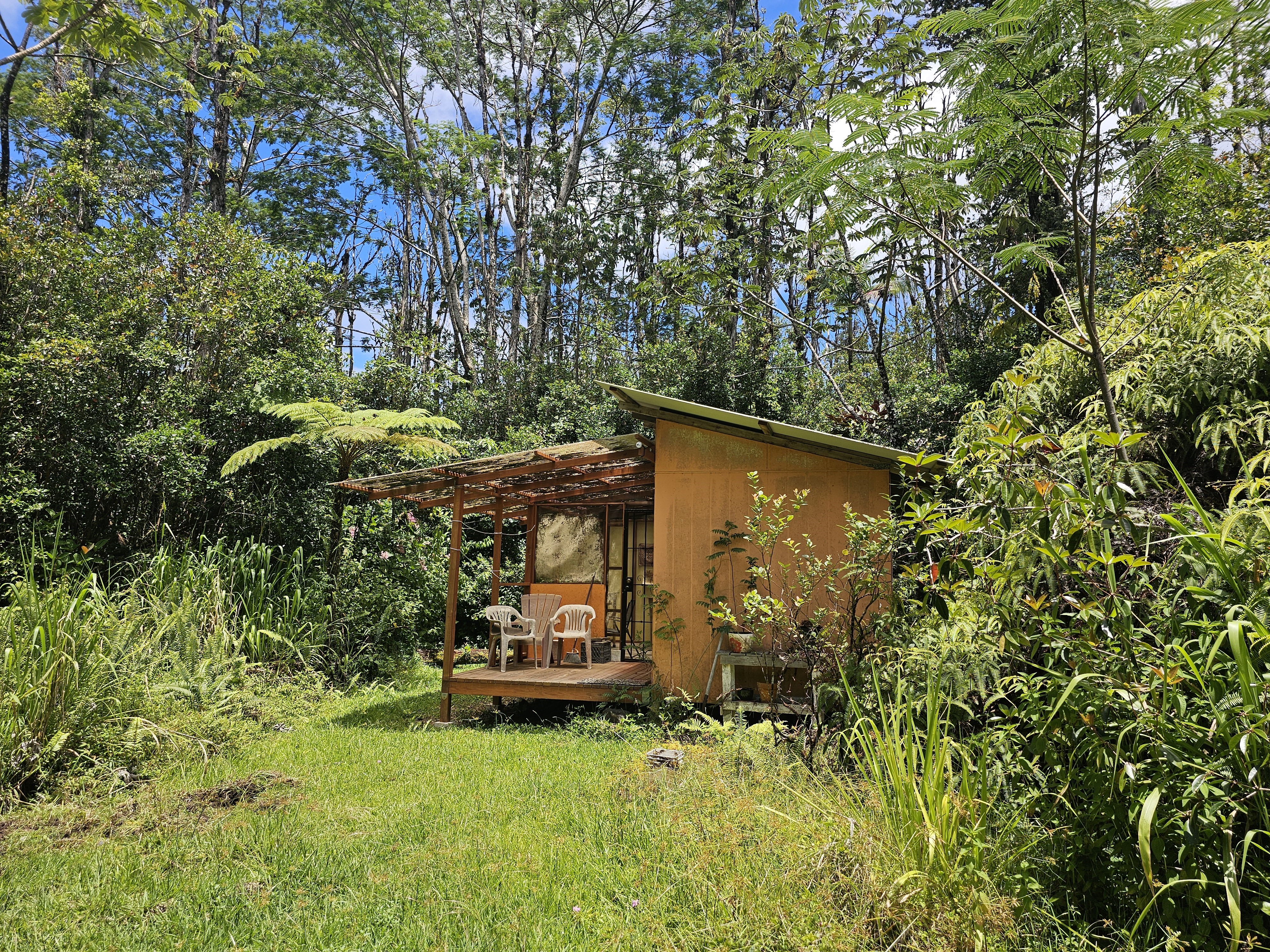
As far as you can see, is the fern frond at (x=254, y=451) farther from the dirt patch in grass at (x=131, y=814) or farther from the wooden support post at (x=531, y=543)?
the dirt patch in grass at (x=131, y=814)

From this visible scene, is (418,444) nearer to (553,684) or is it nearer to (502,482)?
(502,482)

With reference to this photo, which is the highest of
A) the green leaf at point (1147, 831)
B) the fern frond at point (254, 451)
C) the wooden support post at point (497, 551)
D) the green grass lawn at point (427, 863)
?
the fern frond at point (254, 451)

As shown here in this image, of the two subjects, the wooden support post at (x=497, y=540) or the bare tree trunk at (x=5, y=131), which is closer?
the wooden support post at (x=497, y=540)

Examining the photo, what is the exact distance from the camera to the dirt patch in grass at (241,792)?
474 cm

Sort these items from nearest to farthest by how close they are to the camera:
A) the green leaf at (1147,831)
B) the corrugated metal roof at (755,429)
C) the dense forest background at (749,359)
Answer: the green leaf at (1147,831) → the dense forest background at (749,359) → the corrugated metal roof at (755,429)

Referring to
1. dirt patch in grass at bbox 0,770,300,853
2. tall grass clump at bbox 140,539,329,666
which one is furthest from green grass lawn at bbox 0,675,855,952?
tall grass clump at bbox 140,539,329,666

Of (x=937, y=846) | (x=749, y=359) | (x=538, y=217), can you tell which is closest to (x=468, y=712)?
(x=937, y=846)

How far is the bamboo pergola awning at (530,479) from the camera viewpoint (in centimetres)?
746

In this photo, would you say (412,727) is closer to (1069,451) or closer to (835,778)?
(835,778)

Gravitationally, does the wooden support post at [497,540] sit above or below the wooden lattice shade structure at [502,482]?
below

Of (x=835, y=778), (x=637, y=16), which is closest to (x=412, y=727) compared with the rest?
(x=835, y=778)

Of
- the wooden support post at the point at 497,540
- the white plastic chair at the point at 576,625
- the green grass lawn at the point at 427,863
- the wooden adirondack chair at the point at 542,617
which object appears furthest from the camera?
the wooden support post at the point at 497,540

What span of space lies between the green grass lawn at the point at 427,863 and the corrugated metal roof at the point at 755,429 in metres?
2.89

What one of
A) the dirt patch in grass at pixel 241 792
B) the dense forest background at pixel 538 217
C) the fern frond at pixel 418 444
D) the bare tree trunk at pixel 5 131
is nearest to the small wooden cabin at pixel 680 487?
the fern frond at pixel 418 444
